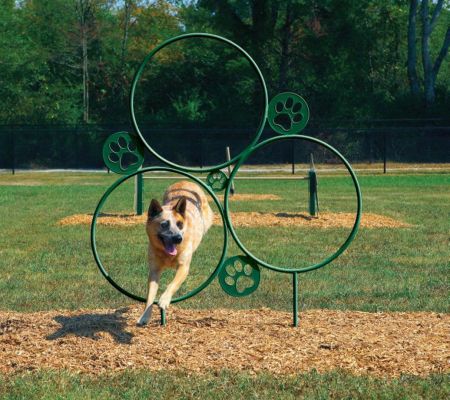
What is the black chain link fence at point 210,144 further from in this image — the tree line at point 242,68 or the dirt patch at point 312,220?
the dirt patch at point 312,220

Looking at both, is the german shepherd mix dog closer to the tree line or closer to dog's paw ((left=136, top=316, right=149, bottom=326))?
dog's paw ((left=136, top=316, right=149, bottom=326))

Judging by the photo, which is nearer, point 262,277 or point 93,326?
point 93,326

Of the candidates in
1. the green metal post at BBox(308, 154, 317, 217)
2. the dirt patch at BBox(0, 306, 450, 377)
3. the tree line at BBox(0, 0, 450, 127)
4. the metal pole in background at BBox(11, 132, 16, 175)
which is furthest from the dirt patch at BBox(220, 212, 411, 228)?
the tree line at BBox(0, 0, 450, 127)

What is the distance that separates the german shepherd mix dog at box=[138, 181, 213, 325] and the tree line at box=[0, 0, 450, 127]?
38.9m

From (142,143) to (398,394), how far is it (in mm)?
2991

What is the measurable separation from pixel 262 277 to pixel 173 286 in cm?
458

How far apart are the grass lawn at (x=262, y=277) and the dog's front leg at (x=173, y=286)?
78 centimetres

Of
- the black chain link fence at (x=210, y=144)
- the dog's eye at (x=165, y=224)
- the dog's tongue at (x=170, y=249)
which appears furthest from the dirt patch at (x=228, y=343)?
the black chain link fence at (x=210, y=144)

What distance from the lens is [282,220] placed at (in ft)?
60.0

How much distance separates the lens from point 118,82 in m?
54.2

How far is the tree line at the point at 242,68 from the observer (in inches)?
1934

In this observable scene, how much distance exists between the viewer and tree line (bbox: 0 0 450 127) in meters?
49.1

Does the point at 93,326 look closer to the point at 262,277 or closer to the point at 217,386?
the point at 217,386

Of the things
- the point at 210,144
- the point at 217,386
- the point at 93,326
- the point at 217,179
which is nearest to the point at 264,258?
the point at 217,179
